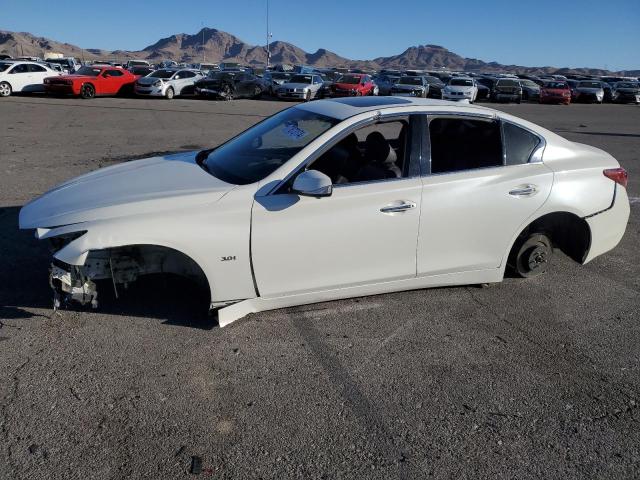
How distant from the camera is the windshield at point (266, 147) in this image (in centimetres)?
396

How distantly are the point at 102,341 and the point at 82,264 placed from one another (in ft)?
1.81

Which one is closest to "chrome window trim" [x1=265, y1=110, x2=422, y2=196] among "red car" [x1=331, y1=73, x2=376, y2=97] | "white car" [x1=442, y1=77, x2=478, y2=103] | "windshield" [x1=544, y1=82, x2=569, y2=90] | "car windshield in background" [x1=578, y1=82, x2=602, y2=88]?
"red car" [x1=331, y1=73, x2=376, y2=97]

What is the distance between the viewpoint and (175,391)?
3.15m

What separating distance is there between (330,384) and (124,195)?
6.14 ft

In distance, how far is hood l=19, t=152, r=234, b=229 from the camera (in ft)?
11.6

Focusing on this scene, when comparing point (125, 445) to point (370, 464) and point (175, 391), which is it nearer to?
point (175, 391)

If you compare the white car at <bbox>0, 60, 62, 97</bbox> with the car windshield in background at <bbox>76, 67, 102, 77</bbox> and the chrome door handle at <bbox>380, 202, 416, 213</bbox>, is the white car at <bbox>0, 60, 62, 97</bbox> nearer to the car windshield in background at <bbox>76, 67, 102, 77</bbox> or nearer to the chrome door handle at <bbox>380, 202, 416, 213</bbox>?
the car windshield in background at <bbox>76, 67, 102, 77</bbox>

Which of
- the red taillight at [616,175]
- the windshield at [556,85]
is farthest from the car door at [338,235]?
the windshield at [556,85]

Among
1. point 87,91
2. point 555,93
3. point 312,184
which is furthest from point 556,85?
point 312,184

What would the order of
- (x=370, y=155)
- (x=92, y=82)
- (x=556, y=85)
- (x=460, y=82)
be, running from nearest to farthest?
(x=370, y=155), (x=92, y=82), (x=460, y=82), (x=556, y=85)

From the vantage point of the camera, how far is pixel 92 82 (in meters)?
24.8

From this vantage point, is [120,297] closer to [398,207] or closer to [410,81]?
[398,207]

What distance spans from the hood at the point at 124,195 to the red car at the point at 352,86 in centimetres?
2554

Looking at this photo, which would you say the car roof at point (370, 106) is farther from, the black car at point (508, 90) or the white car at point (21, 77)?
the black car at point (508, 90)
